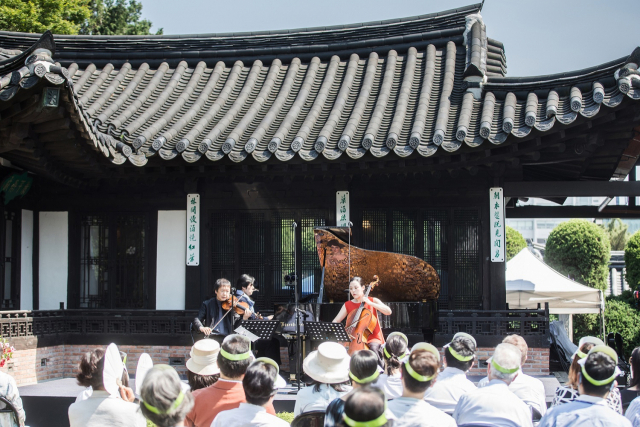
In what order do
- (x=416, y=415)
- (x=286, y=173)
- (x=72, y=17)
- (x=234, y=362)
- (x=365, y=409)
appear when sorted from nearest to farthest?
(x=365, y=409) → (x=416, y=415) → (x=234, y=362) → (x=286, y=173) → (x=72, y=17)

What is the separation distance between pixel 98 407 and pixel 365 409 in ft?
6.92

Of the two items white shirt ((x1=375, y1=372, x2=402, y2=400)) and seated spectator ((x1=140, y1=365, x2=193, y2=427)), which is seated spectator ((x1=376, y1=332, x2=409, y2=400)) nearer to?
white shirt ((x1=375, y1=372, x2=402, y2=400))

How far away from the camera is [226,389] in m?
4.65

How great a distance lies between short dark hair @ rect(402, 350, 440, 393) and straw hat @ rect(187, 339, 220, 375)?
1.78 meters

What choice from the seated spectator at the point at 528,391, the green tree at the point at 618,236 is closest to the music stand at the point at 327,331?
the seated spectator at the point at 528,391

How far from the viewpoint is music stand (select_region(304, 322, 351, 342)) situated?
8695 millimetres

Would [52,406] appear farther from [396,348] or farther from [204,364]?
[396,348]

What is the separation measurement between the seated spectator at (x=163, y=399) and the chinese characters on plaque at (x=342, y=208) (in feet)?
27.1

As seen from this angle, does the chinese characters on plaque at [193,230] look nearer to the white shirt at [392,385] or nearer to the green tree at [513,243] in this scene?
the white shirt at [392,385]

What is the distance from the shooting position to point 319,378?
Result: 192 inches

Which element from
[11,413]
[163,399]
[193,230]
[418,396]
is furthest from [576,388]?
[193,230]

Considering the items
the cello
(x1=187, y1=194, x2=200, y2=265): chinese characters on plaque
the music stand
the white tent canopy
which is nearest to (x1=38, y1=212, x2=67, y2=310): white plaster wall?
(x1=187, y1=194, x2=200, y2=265): chinese characters on plaque

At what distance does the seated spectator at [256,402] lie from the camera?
407 centimetres

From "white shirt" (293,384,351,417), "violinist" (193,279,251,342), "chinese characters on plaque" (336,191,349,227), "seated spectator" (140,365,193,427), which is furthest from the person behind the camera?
"chinese characters on plaque" (336,191,349,227)
